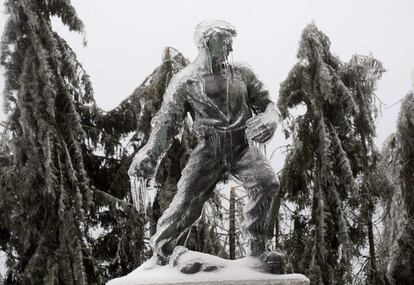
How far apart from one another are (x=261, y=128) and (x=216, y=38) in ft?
2.24

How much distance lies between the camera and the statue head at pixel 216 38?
15.0 ft

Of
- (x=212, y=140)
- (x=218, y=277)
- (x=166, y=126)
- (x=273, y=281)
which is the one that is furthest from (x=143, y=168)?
(x=273, y=281)

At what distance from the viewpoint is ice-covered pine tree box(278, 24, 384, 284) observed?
10695 mm

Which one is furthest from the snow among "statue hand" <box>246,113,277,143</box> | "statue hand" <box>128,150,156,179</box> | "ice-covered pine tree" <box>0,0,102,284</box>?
"ice-covered pine tree" <box>0,0,102,284</box>

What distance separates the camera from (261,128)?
437 centimetres

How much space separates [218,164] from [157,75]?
6466 millimetres

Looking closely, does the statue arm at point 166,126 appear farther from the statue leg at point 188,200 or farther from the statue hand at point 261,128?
the statue hand at point 261,128

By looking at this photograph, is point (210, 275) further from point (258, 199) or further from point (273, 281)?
point (258, 199)

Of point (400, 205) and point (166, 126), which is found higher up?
point (400, 205)

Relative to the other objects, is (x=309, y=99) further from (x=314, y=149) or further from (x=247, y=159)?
(x=247, y=159)

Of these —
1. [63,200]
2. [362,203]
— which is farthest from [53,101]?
[362,203]

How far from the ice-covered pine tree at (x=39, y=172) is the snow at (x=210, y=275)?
567 cm

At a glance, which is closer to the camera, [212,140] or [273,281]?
[273,281]

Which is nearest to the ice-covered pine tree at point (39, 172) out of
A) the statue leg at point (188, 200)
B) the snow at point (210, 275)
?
the statue leg at point (188, 200)
